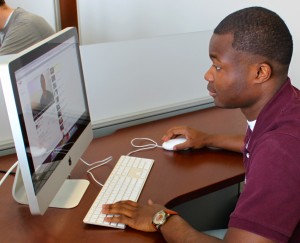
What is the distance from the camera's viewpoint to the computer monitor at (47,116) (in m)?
0.81

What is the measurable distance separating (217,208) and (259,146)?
1086 mm

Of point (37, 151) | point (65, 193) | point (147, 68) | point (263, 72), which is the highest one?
point (263, 72)

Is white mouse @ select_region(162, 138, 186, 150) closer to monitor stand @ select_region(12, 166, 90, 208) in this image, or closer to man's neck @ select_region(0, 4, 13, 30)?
monitor stand @ select_region(12, 166, 90, 208)

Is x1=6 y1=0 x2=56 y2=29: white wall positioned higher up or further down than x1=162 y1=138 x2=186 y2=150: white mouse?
higher up

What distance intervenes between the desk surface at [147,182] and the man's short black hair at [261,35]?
451mm

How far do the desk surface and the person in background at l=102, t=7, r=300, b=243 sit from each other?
64 millimetres

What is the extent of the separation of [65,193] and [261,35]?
27.3 inches

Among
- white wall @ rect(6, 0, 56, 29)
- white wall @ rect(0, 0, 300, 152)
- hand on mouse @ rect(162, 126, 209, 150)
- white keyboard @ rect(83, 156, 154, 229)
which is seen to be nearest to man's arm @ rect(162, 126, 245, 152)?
hand on mouse @ rect(162, 126, 209, 150)

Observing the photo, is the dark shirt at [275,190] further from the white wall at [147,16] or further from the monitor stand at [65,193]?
the white wall at [147,16]

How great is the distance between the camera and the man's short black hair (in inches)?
A: 33.7

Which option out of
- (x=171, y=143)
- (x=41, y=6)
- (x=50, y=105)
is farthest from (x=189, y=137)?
(x=41, y=6)

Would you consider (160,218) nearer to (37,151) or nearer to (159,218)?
(159,218)

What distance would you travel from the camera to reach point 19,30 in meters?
1.97

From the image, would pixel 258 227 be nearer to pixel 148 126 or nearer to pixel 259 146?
pixel 259 146
